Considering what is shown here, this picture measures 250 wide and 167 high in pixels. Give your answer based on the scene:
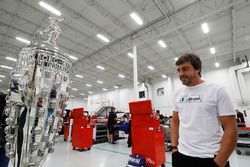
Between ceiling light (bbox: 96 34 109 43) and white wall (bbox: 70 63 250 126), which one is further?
white wall (bbox: 70 63 250 126)

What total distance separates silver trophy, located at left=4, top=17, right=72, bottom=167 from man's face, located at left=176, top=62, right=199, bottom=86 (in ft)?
2.63

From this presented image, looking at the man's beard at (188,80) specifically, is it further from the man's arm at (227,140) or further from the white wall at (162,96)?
the white wall at (162,96)

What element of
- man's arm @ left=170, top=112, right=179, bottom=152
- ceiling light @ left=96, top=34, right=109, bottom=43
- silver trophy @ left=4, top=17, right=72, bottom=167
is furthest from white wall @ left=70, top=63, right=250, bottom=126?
silver trophy @ left=4, top=17, right=72, bottom=167

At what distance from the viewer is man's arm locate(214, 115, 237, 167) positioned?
778 millimetres

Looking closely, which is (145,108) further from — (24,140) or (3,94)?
(24,140)

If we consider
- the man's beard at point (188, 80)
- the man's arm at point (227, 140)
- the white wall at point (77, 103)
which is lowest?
the man's arm at point (227, 140)

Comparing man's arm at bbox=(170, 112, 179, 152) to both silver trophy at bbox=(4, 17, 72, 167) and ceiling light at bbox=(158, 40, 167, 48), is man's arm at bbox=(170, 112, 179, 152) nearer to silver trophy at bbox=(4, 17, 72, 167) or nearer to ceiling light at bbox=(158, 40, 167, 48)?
silver trophy at bbox=(4, 17, 72, 167)

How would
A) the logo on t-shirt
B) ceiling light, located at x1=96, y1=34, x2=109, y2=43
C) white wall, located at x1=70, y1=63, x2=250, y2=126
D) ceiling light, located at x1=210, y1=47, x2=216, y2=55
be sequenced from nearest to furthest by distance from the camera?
the logo on t-shirt
ceiling light, located at x1=96, y1=34, x2=109, y2=43
ceiling light, located at x1=210, y1=47, x2=216, y2=55
white wall, located at x1=70, y1=63, x2=250, y2=126

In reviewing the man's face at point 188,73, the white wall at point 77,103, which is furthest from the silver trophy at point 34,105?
the white wall at point 77,103

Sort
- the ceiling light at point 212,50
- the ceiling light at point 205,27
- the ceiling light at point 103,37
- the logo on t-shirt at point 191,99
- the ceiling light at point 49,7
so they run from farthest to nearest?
the ceiling light at point 212,50 → the ceiling light at point 103,37 → the ceiling light at point 205,27 → the ceiling light at point 49,7 → the logo on t-shirt at point 191,99

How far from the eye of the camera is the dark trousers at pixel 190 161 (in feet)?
2.69

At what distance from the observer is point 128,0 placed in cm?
591

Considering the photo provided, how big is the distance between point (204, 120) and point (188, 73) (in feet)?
1.08

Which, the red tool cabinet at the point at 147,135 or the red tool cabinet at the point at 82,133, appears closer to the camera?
the red tool cabinet at the point at 147,135
